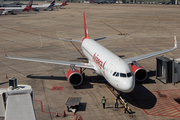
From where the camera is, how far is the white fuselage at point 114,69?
76.6 ft

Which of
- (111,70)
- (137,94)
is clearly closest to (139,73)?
(137,94)

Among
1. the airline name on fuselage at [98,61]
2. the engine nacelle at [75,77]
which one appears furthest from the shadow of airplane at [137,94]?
the airline name on fuselage at [98,61]

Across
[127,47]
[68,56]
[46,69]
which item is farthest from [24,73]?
[127,47]

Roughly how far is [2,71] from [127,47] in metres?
29.8

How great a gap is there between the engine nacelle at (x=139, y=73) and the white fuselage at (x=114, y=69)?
411 centimetres

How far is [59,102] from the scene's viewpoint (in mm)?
26031

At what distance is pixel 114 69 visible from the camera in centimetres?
2489

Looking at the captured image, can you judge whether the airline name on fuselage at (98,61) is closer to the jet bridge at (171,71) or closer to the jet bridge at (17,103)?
the jet bridge at (171,71)

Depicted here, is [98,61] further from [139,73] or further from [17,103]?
[17,103]

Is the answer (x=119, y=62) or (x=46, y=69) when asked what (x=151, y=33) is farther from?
(x=119, y=62)

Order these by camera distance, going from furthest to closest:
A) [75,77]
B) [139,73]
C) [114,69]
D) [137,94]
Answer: [139,73] < [75,77] < [137,94] < [114,69]

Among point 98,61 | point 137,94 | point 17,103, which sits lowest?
point 137,94

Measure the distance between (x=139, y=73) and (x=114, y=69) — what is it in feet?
24.1

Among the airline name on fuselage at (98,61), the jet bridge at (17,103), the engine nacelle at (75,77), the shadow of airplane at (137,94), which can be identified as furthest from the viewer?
the engine nacelle at (75,77)
